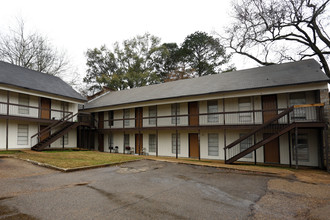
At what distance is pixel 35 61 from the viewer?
28.5 meters

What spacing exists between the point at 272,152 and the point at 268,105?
3.24 meters

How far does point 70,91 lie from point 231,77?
53.4ft

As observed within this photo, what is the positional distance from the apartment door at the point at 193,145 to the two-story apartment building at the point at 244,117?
0.08 ft

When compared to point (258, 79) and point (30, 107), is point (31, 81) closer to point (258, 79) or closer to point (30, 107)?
point (30, 107)

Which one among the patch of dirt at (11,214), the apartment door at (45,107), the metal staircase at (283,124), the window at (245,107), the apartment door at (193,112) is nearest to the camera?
the patch of dirt at (11,214)

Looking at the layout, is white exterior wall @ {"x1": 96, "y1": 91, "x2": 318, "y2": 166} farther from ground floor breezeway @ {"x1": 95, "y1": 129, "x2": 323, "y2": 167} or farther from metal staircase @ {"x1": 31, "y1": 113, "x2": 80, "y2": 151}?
metal staircase @ {"x1": 31, "y1": 113, "x2": 80, "y2": 151}

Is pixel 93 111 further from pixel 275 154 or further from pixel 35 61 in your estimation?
pixel 275 154

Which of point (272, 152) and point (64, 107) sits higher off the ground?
point (64, 107)

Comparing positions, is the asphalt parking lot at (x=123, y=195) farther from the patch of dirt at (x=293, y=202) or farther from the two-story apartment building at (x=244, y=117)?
the two-story apartment building at (x=244, y=117)

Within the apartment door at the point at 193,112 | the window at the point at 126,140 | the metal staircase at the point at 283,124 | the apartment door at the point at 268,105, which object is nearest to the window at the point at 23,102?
the window at the point at 126,140

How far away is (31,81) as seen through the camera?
1805cm

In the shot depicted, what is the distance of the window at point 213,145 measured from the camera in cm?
1580

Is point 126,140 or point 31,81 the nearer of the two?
point 31,81

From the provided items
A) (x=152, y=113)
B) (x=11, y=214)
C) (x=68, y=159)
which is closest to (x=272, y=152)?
(x=152, y=113)
